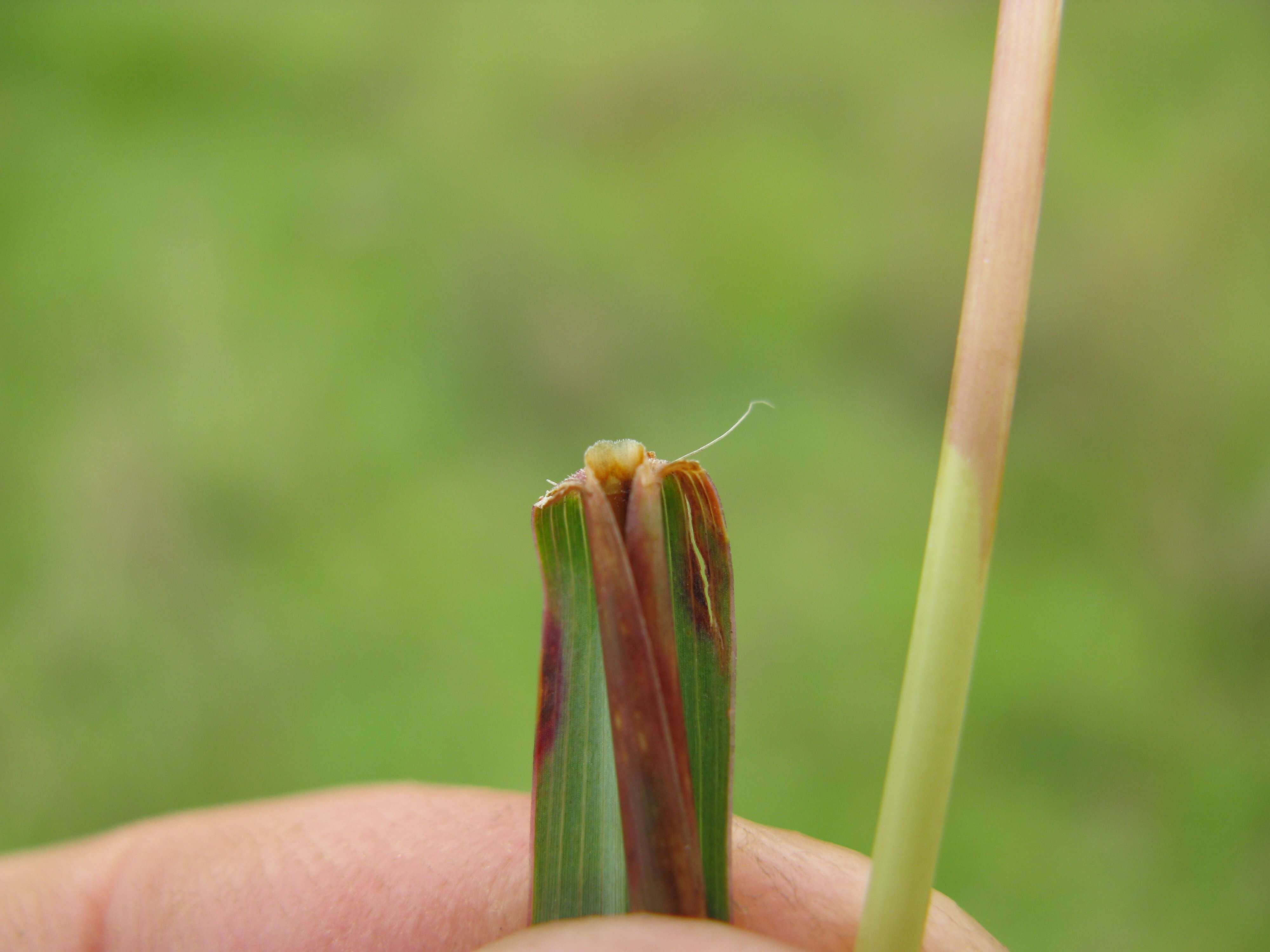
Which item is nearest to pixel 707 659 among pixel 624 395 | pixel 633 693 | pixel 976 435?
pixel 633 693

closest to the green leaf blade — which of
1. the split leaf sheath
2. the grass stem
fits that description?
the split leaf sheath

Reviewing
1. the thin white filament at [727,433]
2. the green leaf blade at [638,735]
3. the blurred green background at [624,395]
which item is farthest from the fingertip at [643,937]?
the blurred green background at [624,395]

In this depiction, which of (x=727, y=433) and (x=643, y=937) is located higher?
(x=727, y=433)

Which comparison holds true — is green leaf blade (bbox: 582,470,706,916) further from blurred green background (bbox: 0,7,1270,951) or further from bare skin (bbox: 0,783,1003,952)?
blurred green background (bbox: 0,7,1270,951)

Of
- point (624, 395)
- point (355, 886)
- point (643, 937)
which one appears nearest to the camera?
point (643, 937)

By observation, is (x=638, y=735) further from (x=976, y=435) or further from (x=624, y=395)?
(x=624, y=395)

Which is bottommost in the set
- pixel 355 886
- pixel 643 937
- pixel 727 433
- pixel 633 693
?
pixel 355 886

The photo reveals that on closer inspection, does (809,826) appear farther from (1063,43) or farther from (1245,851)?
(1063,43)

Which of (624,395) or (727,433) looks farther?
(624,395)
